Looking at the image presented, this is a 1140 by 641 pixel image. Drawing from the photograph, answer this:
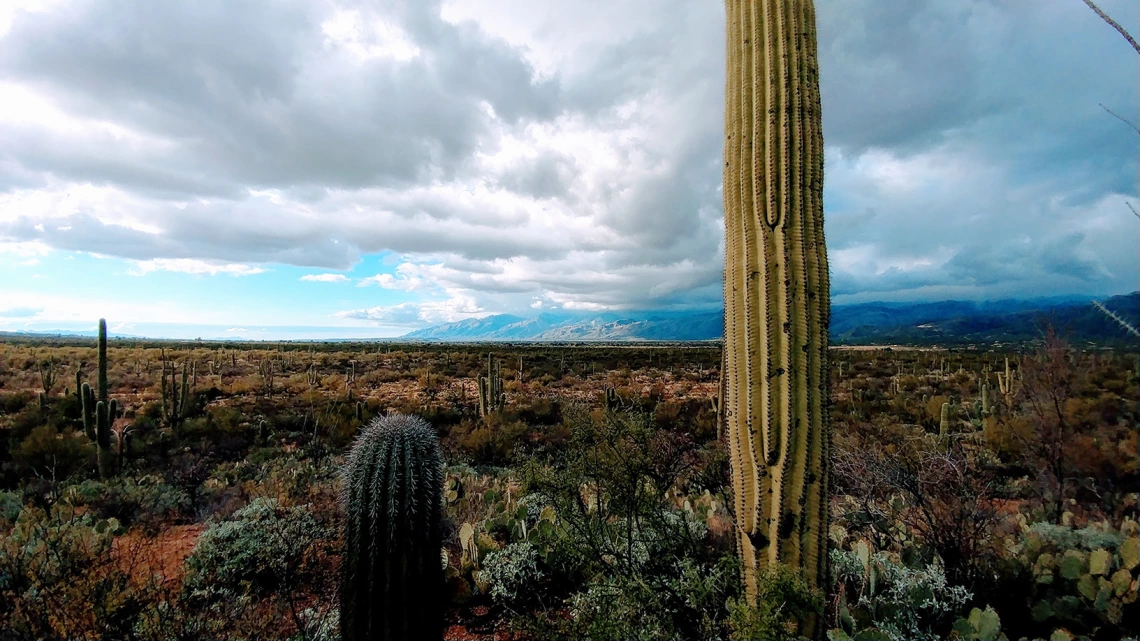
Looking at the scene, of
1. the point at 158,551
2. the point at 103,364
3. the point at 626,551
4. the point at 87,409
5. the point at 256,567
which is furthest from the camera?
the point at 103,364

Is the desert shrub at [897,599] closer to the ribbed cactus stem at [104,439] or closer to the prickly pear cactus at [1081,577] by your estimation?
the prickly pear cactus at [1081,577]

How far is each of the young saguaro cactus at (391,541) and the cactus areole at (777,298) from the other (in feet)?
6.68

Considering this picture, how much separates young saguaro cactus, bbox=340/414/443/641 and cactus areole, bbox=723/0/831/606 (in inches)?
80.2

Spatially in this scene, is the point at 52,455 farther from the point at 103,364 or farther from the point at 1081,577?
the point at 1081,577

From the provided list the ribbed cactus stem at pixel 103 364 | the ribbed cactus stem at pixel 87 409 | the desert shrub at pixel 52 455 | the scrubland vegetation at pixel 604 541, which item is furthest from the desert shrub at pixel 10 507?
the ribbed cactus stem at pixel 87 409

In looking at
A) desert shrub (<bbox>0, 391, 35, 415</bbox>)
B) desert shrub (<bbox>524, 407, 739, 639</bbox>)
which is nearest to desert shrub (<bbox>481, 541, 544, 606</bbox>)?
desert shrub (<bbox>524, 407, 739, 639</bbox>)

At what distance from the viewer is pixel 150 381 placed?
22.6 meters

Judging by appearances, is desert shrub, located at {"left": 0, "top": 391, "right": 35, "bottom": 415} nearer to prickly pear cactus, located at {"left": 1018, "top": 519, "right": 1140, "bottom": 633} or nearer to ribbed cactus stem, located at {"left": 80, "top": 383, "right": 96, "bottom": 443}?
ribbed cactus stem, located at {"left": 80, "top": 383, "right": 96, "bottom": 443}

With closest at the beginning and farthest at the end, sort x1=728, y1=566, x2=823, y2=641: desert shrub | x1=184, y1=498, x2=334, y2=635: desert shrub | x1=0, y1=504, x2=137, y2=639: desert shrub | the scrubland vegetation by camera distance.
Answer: x1=728, y1=566, x2=823, y2=641: desert shrub
the scrubland vegetation
x1=0, y1=504, x2=137, y2=639: desert shrub
x1=184, y1=498, x2=334, y2=635: desert shrub

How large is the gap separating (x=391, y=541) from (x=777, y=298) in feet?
9.55

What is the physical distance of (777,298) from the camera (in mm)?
3043

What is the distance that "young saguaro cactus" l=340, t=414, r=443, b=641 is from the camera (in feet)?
10.6

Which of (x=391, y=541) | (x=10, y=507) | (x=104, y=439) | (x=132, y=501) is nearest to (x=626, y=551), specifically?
(x=391, y=541)

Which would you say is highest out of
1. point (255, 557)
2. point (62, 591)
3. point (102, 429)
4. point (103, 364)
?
point (103, 364)
